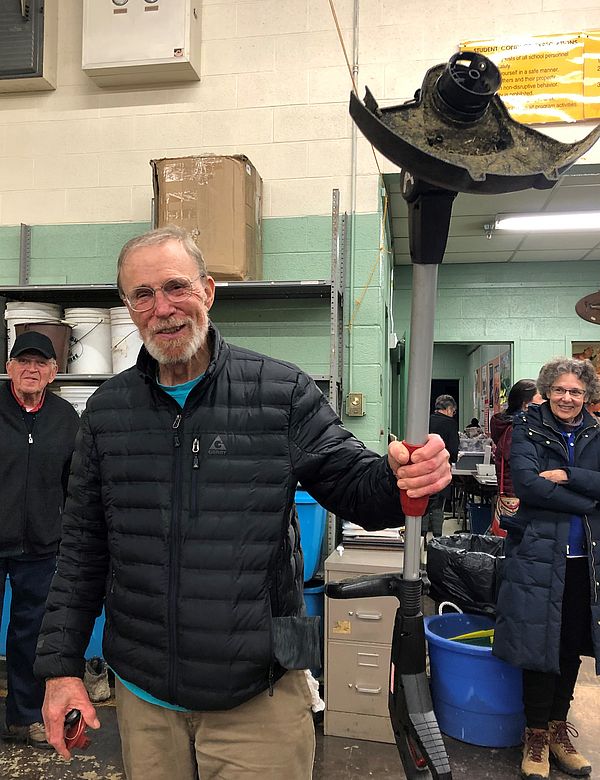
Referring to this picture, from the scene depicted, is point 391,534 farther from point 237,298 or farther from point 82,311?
point 82,311

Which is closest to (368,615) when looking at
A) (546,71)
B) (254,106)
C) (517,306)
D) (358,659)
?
(358,659)

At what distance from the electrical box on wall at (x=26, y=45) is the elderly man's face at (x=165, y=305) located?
2.85 metres

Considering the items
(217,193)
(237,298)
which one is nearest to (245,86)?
(217,193)

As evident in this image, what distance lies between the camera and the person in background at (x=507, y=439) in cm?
372

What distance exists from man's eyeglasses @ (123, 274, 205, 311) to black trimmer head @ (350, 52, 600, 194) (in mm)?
561

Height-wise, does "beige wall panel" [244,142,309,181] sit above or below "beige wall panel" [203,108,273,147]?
below

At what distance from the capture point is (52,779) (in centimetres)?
223

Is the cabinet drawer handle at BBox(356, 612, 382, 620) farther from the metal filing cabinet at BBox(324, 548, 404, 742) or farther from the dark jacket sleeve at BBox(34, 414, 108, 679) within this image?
the dark jacket sleeve at BBox(34, 414, 108, 679)

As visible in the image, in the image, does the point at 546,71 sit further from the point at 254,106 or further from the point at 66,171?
the point at 66,171

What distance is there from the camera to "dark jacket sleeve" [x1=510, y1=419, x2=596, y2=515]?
2232 millimetres

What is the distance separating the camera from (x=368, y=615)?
8.10 feet

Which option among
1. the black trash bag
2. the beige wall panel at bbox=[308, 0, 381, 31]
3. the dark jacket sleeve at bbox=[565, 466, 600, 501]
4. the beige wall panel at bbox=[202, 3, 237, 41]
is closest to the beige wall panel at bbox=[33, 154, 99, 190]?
the beige wall panel at bbox=[202, 3, 237, 41]

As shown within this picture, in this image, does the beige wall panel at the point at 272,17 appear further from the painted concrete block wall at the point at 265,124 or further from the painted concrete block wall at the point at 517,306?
the painted concrete block wall at the point at 517,306

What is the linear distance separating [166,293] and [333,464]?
0.47 metres
